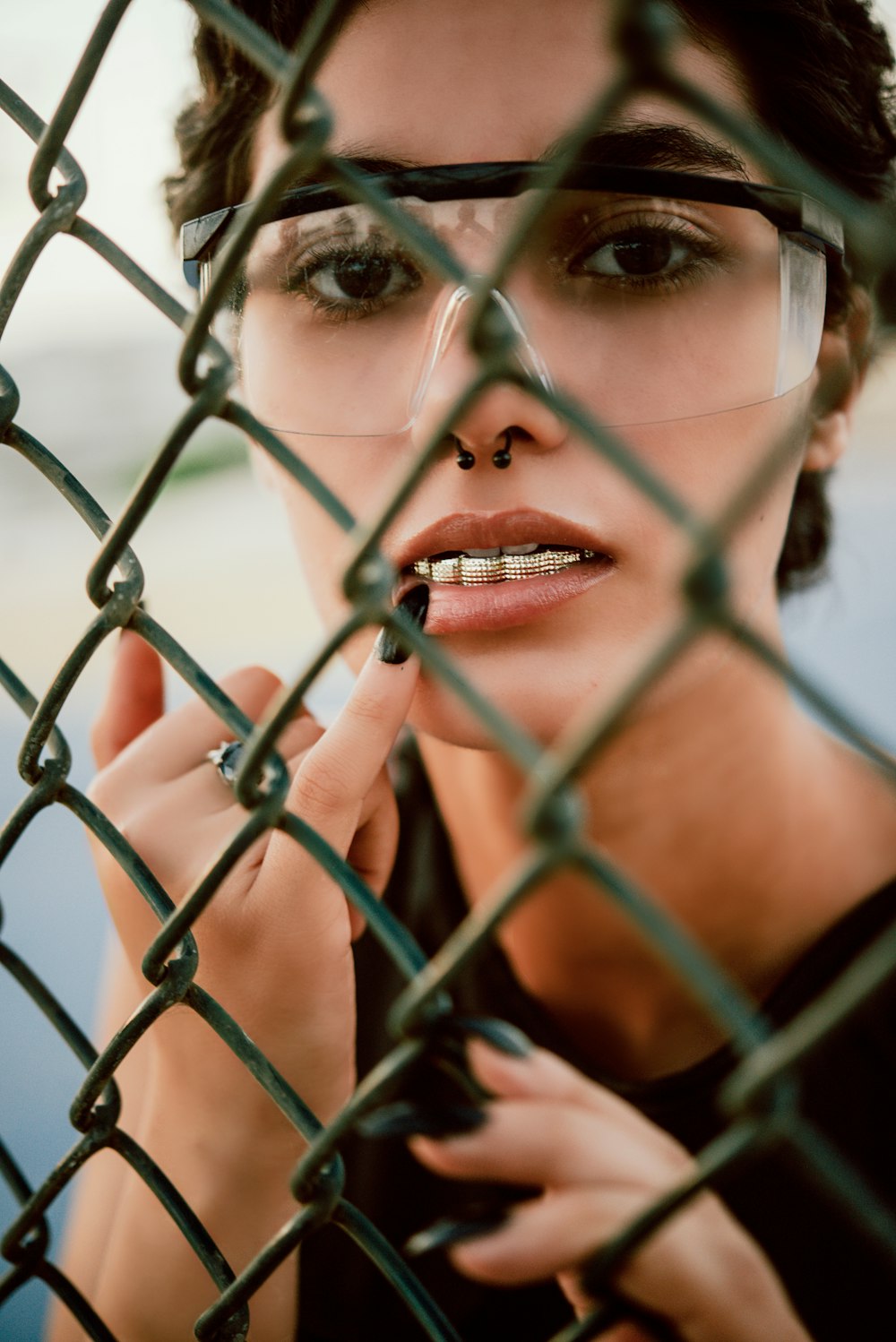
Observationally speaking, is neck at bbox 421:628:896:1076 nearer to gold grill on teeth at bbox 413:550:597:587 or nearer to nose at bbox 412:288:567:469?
gold grill on teeth at bbox 413:550:597:587

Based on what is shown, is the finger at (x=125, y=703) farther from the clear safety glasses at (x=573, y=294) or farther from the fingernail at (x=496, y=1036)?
the fingernail at (x=496, y=1036)

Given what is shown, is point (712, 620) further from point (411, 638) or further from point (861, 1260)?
point (861, 1260)

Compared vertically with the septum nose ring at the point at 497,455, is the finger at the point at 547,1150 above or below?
below

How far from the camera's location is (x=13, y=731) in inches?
195

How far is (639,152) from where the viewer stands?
47.9 inches

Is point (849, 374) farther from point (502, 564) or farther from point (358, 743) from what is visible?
point (358, 743)

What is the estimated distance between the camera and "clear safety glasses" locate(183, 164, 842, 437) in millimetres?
1238

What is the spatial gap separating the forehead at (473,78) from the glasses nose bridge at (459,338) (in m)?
0.17

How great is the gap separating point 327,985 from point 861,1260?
3.39ft

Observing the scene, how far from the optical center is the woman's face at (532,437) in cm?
120

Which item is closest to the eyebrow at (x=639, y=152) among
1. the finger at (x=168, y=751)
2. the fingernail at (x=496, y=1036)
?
the finger at (x=168, y=751)

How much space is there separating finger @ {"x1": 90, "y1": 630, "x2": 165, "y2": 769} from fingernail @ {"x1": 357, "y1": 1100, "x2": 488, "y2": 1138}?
110cm

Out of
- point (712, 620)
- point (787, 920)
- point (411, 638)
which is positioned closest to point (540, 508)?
point (411, 638)

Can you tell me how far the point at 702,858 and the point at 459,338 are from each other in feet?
3.45
